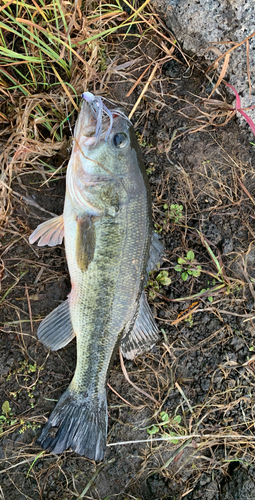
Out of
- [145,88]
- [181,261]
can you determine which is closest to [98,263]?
[181,261]

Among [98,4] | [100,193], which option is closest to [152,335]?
[100,193]

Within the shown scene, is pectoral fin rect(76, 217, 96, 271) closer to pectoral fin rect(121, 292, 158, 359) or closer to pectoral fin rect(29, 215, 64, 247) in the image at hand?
pectoral fin rect(29, 215, 64, 247)

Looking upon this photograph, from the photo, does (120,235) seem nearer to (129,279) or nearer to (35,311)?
(129,279)

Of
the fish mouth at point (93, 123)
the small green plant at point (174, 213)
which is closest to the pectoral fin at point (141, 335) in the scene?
the small green plant at point (174, 213)

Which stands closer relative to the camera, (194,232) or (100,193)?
(100,193)

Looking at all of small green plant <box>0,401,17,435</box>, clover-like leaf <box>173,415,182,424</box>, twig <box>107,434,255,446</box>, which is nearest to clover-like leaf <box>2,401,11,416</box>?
small green plant <box>0,401,17,435</box>
